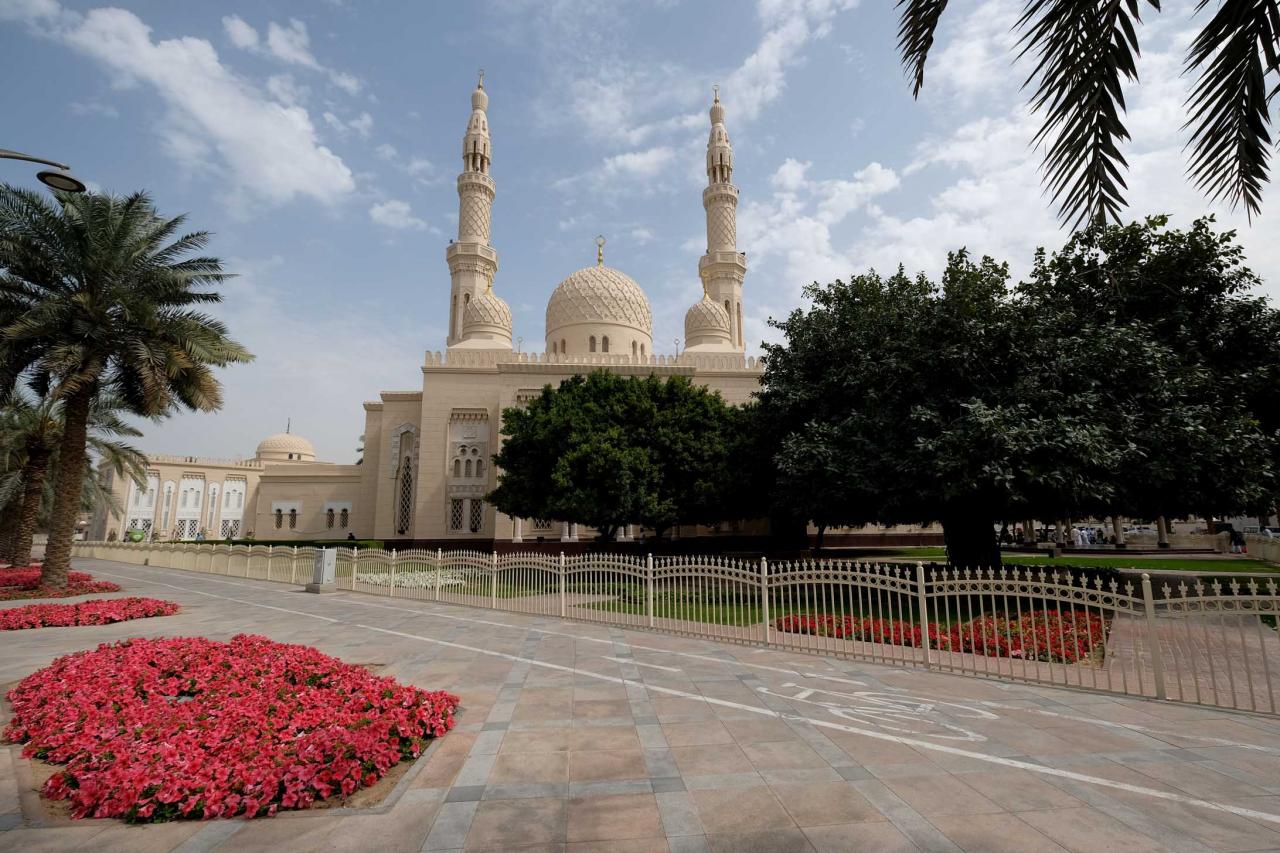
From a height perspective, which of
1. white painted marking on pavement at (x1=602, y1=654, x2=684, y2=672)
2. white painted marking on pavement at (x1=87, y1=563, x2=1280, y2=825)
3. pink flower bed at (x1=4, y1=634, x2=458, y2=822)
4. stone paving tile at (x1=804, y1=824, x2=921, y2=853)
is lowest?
white painted marking on pavement at (x1=602, y1=654, x2=684, y2=672)

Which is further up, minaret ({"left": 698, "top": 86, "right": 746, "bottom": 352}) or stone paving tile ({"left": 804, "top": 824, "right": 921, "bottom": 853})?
minaret ({"left": 698, "top": 86, "right": 746, "bottom": 352})

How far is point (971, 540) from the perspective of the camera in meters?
15.2

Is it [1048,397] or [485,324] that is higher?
[485,324]

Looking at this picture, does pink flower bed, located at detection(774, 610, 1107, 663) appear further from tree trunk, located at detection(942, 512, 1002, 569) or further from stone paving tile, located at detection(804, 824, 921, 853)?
stone paving tile, located at detection(804, 824, 921, 853)

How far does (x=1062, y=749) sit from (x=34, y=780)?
288 inches

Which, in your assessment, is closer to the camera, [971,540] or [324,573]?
[971,540]

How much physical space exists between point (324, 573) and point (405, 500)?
63.5 feet

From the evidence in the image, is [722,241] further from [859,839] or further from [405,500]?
[859,839]

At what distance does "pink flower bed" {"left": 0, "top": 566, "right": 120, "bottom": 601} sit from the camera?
47.3ft

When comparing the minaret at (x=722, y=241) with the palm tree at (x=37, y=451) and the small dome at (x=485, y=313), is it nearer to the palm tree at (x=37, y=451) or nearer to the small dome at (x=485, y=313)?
the small dome at (x=485, y=313)

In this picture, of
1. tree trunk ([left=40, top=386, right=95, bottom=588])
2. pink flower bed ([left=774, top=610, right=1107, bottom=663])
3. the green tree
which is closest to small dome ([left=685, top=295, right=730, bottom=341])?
the green tree

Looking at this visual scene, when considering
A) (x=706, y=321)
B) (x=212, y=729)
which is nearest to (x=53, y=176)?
(x=212, y=729)

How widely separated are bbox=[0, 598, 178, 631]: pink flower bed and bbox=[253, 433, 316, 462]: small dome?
144 ft

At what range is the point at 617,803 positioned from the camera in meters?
3.87
